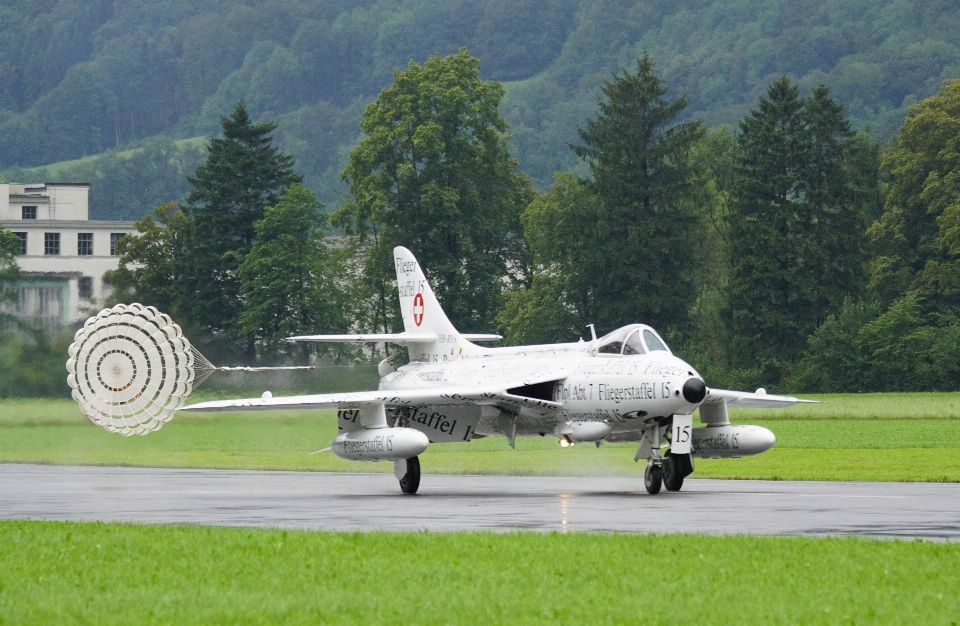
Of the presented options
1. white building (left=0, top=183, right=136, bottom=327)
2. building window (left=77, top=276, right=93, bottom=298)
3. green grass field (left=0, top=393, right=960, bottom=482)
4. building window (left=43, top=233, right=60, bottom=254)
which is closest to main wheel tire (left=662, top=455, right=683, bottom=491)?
green grass field (left=0, top=393, right=960, bottom=482)

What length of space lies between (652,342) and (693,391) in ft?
5.75

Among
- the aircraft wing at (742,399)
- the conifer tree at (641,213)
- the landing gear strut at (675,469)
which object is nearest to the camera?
the landing gear strut at (675,469)

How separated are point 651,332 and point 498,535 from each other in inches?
352

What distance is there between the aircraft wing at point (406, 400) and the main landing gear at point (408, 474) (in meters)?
0.92

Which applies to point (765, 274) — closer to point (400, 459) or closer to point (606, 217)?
point (606, 217)

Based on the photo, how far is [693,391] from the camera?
842 inches

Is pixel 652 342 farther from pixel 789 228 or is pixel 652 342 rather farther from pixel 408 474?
pixel 789 228

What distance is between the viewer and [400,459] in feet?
77.2

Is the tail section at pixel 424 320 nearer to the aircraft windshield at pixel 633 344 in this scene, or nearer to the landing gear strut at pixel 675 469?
the aircraft windshield at pixel 633 344

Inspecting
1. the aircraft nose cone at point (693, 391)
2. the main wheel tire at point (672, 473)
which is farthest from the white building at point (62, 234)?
the aircraft nose cone at point (693, 391)

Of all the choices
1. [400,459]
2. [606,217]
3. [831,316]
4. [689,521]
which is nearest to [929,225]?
[831,316]

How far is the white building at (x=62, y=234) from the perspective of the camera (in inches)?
3009

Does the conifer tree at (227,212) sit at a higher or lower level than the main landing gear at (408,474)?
higher

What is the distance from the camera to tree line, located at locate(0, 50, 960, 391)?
2630 inches
